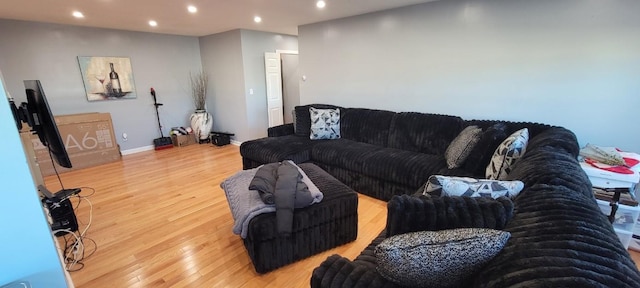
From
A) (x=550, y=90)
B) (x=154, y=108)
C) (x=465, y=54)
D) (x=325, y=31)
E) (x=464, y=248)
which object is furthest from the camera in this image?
(x=154, y=108)

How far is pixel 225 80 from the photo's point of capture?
5.46 m

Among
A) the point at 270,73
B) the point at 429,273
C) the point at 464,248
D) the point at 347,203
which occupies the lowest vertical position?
the point at 347,203

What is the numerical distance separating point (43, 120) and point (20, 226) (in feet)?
3.07

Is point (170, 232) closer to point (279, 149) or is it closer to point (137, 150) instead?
point (279, 149)

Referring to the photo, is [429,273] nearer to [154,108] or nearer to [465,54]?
[465,54]

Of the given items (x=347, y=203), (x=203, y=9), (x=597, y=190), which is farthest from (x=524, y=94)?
(x=203, y=9)

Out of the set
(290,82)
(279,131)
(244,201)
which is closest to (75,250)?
(244,201)

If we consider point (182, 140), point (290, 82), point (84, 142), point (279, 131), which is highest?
point (290, 82)

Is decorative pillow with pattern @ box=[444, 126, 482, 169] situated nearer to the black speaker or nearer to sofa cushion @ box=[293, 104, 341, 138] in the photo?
sofa cushion @ box=[293, 104, 341, 138]

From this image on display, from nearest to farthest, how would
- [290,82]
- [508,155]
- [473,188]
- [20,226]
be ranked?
1. [20,226]
2. [473,188]
3. [508,155]
4. [290,82]

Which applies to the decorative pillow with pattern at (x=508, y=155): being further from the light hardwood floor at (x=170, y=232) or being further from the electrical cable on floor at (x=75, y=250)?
the electrical cable on floor at (x=75, y=250)

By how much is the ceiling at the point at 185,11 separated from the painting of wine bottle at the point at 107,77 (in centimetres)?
59

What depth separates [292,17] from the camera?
386 centimetres

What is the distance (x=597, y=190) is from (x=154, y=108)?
20.8 ft
